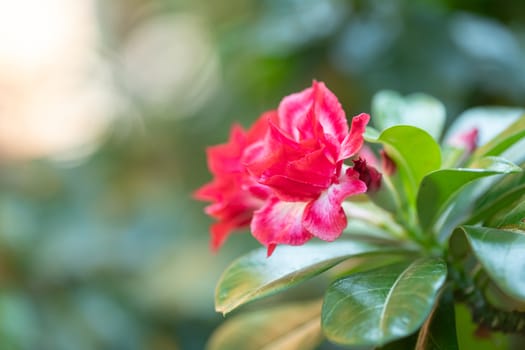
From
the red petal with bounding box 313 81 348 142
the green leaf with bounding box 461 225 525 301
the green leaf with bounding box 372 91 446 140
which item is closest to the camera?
the green leaf with bounding box 461 225 525 301

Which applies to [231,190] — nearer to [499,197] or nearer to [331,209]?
[331,209]

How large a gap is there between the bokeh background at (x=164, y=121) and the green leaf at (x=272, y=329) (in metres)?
0.66

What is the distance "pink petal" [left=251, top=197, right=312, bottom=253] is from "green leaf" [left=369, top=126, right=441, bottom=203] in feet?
0.28

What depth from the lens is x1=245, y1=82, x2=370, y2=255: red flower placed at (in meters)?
0.46

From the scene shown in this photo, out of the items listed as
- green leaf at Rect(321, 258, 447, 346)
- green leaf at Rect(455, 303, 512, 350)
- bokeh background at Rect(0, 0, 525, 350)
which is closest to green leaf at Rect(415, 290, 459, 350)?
green leaf at Rect(321, 258, 447, 346)

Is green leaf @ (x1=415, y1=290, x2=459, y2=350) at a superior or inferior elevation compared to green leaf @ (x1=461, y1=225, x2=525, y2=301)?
inferior

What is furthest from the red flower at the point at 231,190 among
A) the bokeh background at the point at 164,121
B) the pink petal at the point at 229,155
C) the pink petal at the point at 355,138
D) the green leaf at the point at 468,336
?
the bokeh background at the point at 164,121

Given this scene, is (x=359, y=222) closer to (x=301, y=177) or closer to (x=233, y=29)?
(x=301, y=177)

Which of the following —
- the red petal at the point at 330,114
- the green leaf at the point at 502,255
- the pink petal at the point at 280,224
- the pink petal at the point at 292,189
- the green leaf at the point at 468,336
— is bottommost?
the green leaf at the point at 468,336

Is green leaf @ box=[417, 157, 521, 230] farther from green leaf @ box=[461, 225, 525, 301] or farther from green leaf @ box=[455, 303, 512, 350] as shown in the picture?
green leaf @ box=[455, 303, 512, 350]

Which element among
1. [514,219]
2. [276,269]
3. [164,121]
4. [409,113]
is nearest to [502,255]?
[514,219]

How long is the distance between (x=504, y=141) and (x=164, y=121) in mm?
1850

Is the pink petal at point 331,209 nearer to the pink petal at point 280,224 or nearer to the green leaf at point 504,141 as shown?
the pink petal at point 280,224

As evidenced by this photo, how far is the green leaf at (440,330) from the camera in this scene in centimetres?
49
